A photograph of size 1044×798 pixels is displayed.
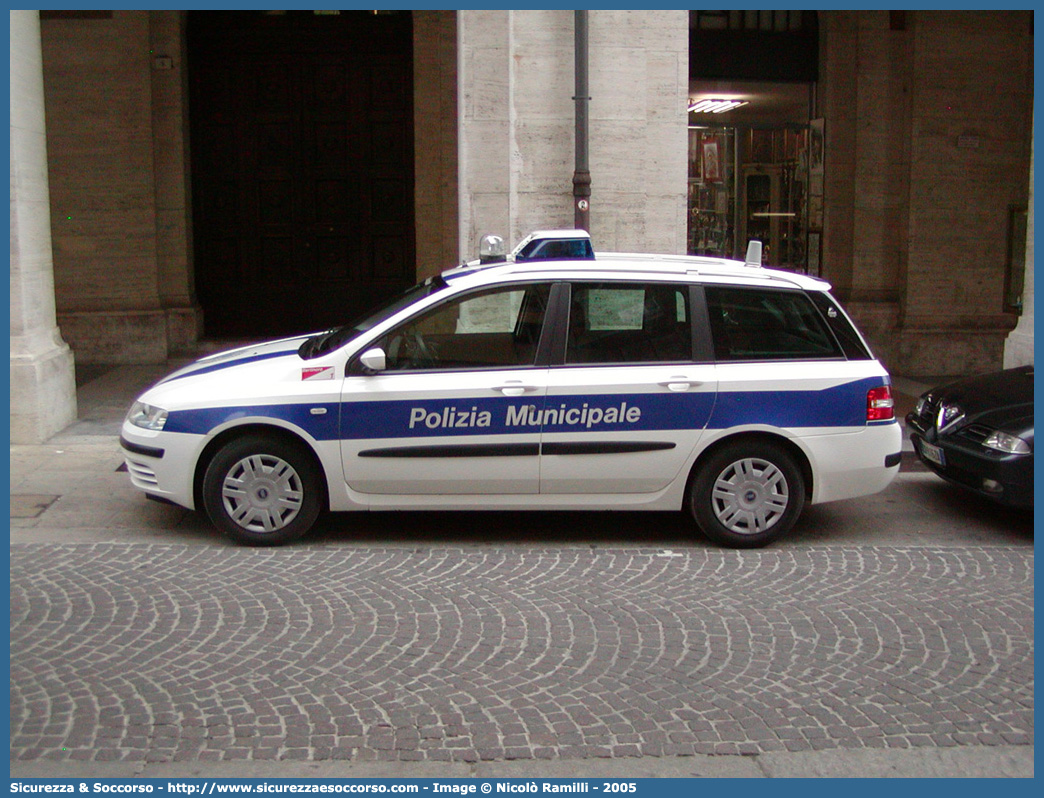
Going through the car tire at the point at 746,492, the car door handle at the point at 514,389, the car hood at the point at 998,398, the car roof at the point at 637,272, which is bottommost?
the car tire at the point at 746,492

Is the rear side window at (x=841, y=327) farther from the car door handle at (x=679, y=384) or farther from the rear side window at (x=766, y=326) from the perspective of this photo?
the car door handle at (x=679, y=384)

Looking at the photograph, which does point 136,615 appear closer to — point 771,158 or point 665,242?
point 665,242

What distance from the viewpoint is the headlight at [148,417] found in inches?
276

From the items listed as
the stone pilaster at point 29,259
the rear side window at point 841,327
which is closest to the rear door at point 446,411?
the rear side window at point 841,327

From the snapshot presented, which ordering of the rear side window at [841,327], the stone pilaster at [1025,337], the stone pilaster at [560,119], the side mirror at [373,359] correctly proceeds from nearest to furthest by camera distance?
the side mirror at [373,359], the rear side window at [841,327], the stone pilaster at [1025,337], the stone pilaster at [560,119]

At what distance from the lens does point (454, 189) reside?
14953mm

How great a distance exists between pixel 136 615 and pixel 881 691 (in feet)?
11.1

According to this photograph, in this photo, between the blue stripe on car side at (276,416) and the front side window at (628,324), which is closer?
the blue stripe on car side at (276,416)

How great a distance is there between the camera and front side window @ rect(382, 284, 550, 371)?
705 centimetres

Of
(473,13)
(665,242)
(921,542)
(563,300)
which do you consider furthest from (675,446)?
(473,13)

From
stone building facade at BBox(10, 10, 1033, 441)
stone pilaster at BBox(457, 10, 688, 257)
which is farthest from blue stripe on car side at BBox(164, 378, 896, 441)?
stone building facade at BBox(10, 10, 1033, 441)

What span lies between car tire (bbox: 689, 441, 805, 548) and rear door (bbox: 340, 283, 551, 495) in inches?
38.8

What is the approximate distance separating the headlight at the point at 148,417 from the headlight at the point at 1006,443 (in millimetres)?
4988

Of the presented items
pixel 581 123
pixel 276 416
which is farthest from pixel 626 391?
pixel 581 123
